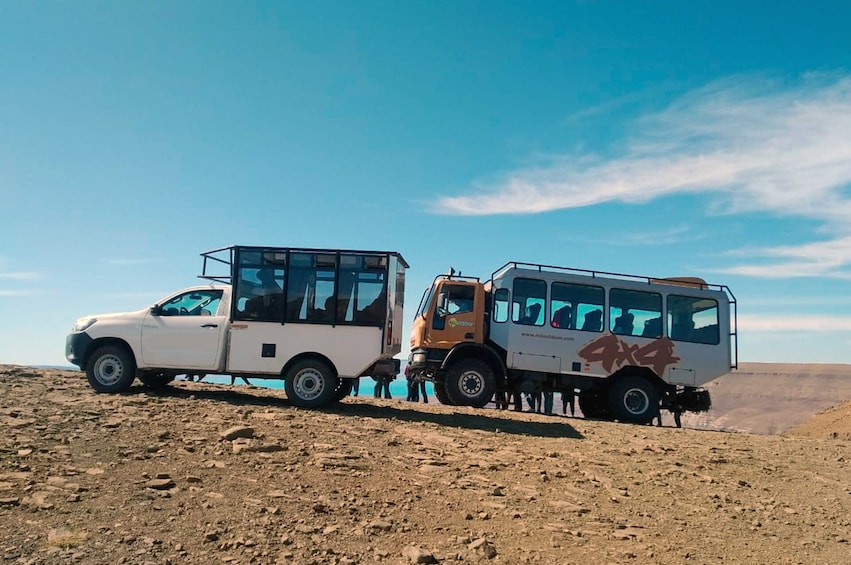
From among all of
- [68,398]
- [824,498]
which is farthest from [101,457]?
[824,498]

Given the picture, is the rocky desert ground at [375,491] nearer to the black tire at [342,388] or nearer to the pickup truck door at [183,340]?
the pickup truck door at [183,340]

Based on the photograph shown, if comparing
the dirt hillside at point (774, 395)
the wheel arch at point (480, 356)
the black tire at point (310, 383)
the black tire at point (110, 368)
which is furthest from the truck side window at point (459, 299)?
the dirt hillside at point (774, 395)

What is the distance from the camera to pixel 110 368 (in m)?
11.0

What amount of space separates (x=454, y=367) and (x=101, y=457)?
8.43m

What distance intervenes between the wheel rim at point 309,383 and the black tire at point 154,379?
2.93 meters

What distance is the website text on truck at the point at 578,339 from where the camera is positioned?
46.1 feet

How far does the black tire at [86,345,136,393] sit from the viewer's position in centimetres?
1094

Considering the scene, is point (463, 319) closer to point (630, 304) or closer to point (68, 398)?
point (630, 304)

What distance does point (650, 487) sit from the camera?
7.09m

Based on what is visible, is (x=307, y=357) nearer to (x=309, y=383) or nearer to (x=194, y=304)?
(x=309, y=383)

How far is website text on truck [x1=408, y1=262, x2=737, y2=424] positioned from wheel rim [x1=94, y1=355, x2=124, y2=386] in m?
6.06

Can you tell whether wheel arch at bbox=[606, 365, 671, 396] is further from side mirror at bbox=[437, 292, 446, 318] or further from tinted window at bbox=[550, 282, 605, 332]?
side mirror at bbox=[437, 292, 446, 318]

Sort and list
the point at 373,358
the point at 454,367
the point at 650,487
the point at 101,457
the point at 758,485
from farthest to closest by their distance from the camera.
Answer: the point at 454,367 < the point at 373,358 < the point at 758,485 < the point at 650,487 < the point at 101,457

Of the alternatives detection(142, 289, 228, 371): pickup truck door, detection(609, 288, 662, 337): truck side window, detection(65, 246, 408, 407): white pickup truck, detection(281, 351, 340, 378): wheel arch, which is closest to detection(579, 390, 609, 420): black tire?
detection(609, 288, 662, 337): truck side window
